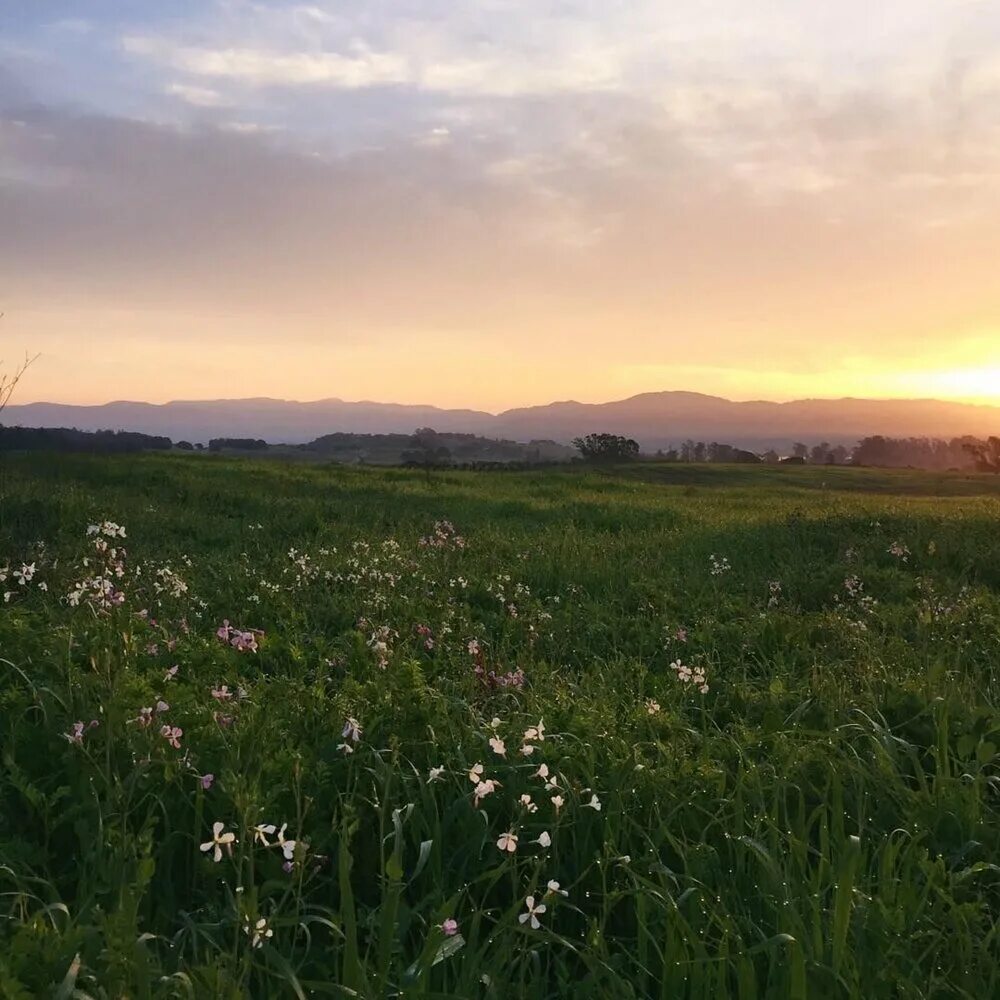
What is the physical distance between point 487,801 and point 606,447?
54.2 meters

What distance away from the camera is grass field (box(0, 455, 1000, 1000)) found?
2531mm

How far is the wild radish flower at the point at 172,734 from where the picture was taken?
11.1 feet

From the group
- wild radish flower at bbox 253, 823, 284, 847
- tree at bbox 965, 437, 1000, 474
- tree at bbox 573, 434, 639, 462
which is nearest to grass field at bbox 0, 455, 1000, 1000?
wild radish flower at bbox 253, 823, 284, 847

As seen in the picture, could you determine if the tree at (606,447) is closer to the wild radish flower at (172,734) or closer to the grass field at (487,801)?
the grass field at (487,801)

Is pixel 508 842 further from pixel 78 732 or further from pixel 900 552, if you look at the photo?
pixel 900 552

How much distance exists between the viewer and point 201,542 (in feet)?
36.7

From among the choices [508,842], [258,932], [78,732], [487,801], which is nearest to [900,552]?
[487,801]

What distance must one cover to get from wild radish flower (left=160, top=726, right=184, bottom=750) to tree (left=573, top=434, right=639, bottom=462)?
48653 millimetres

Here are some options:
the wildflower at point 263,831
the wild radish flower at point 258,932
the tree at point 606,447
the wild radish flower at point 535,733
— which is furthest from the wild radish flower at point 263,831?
the tree at point 606,447

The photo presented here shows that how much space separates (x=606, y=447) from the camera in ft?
187

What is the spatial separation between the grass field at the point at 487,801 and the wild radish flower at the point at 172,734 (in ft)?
0.12

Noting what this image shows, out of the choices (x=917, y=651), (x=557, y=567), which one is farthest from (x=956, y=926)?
(x=557, y=567)

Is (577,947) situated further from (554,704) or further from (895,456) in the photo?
(895,456)

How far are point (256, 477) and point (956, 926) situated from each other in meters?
20.1
